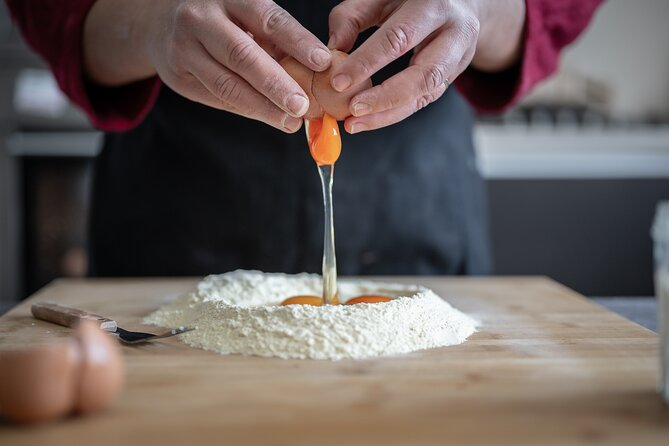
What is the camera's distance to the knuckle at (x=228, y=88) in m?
0.85

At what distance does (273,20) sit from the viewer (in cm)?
82

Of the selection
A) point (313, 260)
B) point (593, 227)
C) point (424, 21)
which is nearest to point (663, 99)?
point (593, 227)

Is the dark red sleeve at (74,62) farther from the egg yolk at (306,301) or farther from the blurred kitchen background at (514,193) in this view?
the blurred kitchen background at (514,193)

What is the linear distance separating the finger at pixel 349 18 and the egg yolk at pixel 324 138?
0.30 feet

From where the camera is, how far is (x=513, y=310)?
105cm

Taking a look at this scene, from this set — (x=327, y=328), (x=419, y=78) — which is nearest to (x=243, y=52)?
(x=419, y=78)

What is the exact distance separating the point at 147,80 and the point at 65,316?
1.50 ft

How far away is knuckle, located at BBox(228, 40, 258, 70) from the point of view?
0.81m

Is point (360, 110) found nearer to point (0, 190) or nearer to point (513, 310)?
point (513, 310)

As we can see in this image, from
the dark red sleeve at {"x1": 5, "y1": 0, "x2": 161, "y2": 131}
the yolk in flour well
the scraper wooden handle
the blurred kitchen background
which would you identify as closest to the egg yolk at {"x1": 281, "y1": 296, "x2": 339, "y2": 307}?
the yolk in flour well

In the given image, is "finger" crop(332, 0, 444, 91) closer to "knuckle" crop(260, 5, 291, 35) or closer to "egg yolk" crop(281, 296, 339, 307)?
"knuckle" crop(260, 5, 291, 35)

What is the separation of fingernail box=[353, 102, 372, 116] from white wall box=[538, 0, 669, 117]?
2365 mm

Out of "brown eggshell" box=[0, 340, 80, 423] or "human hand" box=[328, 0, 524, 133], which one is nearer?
"brown eggshell" box=[0, 340, 80, 423]

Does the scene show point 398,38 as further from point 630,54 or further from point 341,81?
point 630,54
